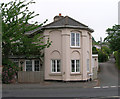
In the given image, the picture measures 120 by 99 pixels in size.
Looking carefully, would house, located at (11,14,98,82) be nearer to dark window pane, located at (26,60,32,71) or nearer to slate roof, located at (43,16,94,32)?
slate roof, located at (43,16,94,32)

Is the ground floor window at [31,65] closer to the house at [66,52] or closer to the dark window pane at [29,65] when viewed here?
the dark window pane at [29,65]

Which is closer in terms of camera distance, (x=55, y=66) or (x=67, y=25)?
(x=67, y=25)

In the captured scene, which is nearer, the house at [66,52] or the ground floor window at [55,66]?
the house at [66,52]

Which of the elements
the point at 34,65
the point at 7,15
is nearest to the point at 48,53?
the point at 34,65

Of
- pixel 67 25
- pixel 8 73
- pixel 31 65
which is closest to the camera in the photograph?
pixel 8 73

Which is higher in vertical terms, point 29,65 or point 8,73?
point 29,65

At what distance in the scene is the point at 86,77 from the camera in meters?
19.9

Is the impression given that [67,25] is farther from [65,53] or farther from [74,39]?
[65,53]

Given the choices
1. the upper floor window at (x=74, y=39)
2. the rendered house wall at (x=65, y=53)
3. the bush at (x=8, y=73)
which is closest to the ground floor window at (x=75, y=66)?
the rendered house wall at (x=65, y=53)

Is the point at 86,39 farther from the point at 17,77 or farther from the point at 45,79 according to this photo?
the point at 17,77

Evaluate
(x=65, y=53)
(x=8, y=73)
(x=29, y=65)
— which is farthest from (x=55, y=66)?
(x=8, y=73)

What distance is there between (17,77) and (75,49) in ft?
22.1

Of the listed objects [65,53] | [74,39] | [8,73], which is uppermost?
[74,39]

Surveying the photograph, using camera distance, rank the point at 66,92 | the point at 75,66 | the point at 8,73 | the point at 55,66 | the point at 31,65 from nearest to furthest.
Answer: the point at 66,92
the point at 8,73
the point at 75,66
the point at 55,66
the point at 31,65
